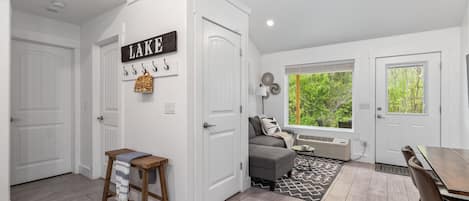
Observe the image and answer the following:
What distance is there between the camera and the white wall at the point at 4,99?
6.66 feet

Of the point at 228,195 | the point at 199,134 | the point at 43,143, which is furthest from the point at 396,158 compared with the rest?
the point at 43,143

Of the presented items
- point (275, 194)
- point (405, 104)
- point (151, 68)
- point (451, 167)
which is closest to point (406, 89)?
point (405, 104)

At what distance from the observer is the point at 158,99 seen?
7.41ft

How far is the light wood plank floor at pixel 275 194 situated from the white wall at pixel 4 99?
24.0 inches

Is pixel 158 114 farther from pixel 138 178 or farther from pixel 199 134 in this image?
pixel 138 178

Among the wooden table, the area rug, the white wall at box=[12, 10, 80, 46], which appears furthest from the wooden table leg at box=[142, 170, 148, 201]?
the white wall at box=[12, 10, 80, 46]

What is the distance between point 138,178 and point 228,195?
3.42ft

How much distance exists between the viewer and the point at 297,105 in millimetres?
5289

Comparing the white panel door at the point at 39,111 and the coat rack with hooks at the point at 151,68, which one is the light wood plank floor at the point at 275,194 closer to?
the white panel door at the point at 39,111

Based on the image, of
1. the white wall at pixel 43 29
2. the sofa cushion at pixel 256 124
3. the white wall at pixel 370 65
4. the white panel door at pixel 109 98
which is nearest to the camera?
the white wall at pixel 43 29

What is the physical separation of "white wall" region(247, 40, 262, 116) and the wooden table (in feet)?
11.0

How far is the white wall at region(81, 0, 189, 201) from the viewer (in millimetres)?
2051

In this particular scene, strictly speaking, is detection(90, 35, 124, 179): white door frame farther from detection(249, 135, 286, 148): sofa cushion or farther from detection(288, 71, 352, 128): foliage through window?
detection(288, 71, 352, 128): foliage through window

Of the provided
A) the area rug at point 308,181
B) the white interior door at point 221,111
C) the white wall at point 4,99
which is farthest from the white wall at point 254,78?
the white wall at point 4,99
